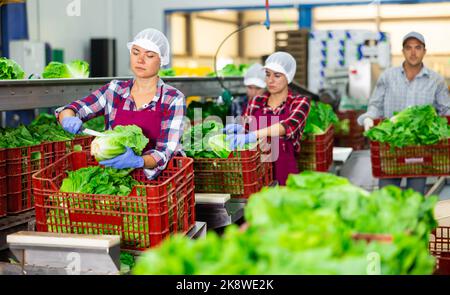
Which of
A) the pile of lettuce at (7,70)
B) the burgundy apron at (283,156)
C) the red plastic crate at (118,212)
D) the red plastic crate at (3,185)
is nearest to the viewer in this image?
the red plastic crate at (118,212)

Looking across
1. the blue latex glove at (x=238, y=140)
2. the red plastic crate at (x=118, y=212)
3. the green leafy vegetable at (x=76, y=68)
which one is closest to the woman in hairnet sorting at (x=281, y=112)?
the blue latex glove at (x=238, y=140)

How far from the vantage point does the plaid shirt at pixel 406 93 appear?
545 cm

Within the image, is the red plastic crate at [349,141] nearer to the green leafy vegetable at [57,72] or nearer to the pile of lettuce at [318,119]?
the pile of lettuce at [318,119]

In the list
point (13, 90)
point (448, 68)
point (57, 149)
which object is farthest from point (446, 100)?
point (448, 68)

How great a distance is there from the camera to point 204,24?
16.2 m

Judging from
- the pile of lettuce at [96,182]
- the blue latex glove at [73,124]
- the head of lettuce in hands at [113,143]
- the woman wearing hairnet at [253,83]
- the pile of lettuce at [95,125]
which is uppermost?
the woman wearing hairnet at [253,83]

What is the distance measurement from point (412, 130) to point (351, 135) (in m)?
3.18

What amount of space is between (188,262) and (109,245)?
0.96 meters

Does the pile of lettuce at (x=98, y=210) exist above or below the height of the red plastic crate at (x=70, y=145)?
below

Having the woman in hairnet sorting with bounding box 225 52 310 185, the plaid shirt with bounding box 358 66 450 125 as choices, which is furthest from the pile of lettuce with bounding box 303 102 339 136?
the woman in hairnet sorting with bounding box 225 52 310 185

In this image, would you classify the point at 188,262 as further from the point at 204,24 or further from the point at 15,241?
the point at 204,24

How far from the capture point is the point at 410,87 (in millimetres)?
5492

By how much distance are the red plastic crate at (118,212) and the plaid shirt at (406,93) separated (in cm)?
310

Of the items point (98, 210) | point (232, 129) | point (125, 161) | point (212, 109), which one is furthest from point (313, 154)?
point (98, 210)
